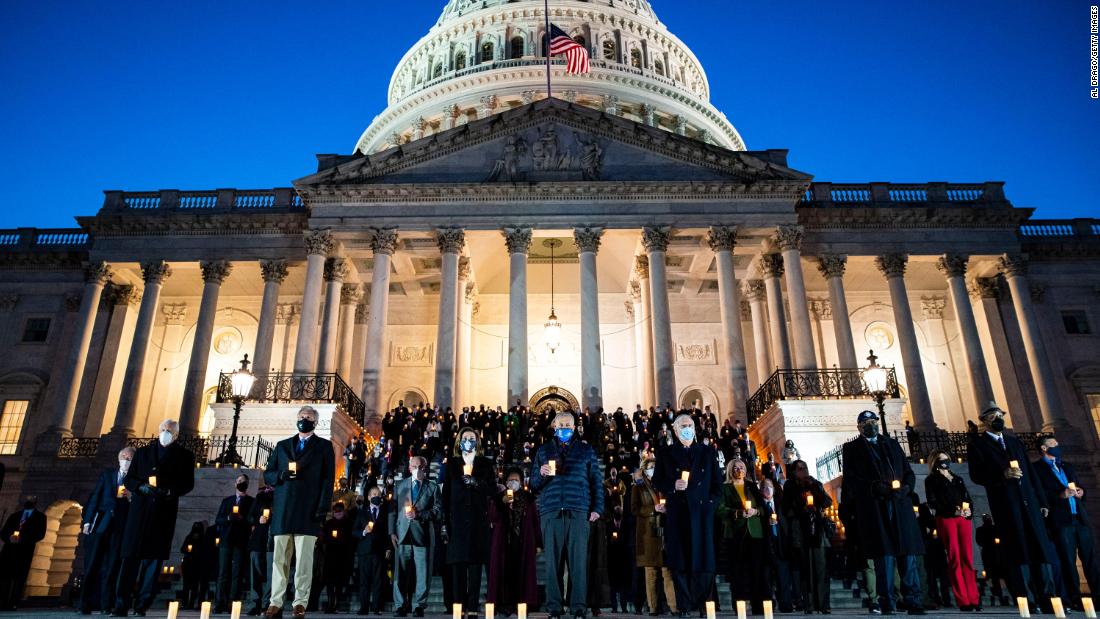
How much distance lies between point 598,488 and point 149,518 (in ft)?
18.3

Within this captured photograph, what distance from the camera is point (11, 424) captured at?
111 ft

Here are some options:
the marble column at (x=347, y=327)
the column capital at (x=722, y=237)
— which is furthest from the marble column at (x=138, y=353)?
the column capital at (x=722, y=237)

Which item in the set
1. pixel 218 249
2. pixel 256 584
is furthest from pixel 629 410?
pixel 256 584

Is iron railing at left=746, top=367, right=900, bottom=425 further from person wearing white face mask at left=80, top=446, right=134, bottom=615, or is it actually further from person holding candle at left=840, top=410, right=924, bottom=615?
person wearing white face mask at left=80, top=446, right=134, bottom=615

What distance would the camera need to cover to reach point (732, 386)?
28.4m

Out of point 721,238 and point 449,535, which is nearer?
point 449,535

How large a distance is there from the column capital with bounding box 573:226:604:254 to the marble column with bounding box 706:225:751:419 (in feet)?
14.5

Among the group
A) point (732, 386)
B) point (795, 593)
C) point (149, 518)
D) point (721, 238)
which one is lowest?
point (795, 593)

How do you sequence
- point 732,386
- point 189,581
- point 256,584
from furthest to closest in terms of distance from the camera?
point 732,386, point 189,581, point 256,584

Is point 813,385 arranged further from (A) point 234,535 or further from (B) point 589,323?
(A) point 234,535

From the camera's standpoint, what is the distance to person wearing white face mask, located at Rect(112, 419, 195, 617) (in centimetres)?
955

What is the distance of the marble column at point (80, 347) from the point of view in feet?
100

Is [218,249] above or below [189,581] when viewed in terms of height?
above

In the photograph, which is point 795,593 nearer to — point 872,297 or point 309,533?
point 309,533
